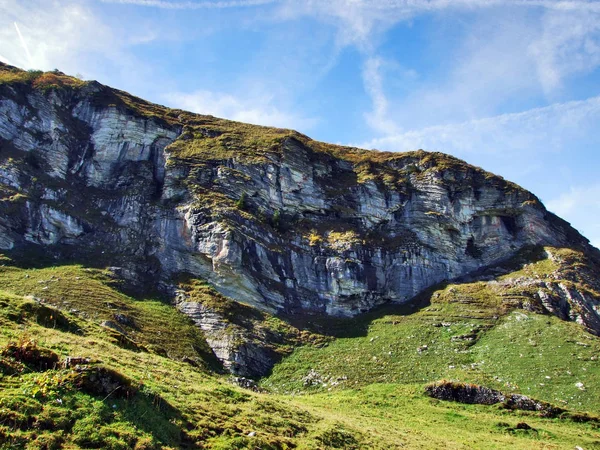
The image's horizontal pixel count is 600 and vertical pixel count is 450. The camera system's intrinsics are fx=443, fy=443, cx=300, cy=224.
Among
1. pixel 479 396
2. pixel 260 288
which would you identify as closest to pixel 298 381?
pixel 260 288

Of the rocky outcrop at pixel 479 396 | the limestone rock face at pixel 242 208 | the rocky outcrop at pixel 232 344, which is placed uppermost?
the limestone rock face at pixel 242 208

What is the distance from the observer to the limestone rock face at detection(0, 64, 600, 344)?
54.0m

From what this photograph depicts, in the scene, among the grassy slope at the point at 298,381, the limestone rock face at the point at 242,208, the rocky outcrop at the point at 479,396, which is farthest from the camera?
the limestone rock face at the point at 242,208

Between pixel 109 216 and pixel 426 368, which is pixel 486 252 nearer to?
pixel 426 368

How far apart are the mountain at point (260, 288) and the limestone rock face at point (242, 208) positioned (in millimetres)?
324

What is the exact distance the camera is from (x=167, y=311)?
153 ft

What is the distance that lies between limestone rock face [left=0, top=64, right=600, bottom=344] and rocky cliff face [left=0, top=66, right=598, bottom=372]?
216 millimetres

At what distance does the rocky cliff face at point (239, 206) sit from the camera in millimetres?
54219

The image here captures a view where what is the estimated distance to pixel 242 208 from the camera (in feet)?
209

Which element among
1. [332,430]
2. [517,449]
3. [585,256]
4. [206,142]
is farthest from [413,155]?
[332,430]

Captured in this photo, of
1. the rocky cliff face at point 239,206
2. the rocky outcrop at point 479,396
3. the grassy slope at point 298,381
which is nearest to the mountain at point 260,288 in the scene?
the grassy slope at point 298,381

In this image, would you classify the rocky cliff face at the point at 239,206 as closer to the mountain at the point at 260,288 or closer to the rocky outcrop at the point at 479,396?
the mountain at the point at 260,288

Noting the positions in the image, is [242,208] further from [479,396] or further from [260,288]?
[479,396]

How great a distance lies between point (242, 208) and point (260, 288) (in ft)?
45.8
